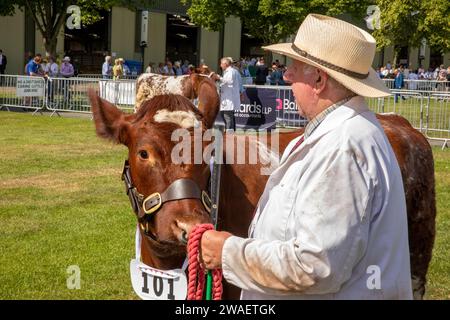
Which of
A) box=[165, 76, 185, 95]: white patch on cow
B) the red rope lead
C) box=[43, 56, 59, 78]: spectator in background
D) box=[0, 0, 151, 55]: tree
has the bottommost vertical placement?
the red rope lead

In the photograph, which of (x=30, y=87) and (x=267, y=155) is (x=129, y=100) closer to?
(x=30, y=87)

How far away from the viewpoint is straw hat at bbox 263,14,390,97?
2.36 metres

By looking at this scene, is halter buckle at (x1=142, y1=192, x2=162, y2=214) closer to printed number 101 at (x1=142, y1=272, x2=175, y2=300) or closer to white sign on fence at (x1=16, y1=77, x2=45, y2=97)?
printed number 101 at (x1=142, y1=272, x2=175, y2=300)

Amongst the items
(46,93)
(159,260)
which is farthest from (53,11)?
(159,260)

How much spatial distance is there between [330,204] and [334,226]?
0.08 metres

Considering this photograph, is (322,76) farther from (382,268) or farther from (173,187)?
(173,187)

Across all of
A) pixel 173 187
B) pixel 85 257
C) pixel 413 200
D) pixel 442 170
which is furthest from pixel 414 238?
pixel 442 170

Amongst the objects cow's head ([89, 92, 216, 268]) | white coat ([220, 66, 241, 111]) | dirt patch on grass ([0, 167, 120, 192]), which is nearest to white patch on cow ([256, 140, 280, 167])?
cow's head ([89, 92, 216, 268])

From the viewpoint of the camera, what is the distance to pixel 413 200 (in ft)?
16.4

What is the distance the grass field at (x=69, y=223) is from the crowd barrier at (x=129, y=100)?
3.37 meters

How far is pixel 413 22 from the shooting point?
127 feet

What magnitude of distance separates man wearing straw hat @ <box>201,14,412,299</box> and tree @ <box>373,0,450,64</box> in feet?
115

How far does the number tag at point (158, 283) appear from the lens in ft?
11.9

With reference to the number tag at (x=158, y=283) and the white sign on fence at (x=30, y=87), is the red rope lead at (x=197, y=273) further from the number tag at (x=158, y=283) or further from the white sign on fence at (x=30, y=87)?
the white sign on fence at (x=30, y=87)
